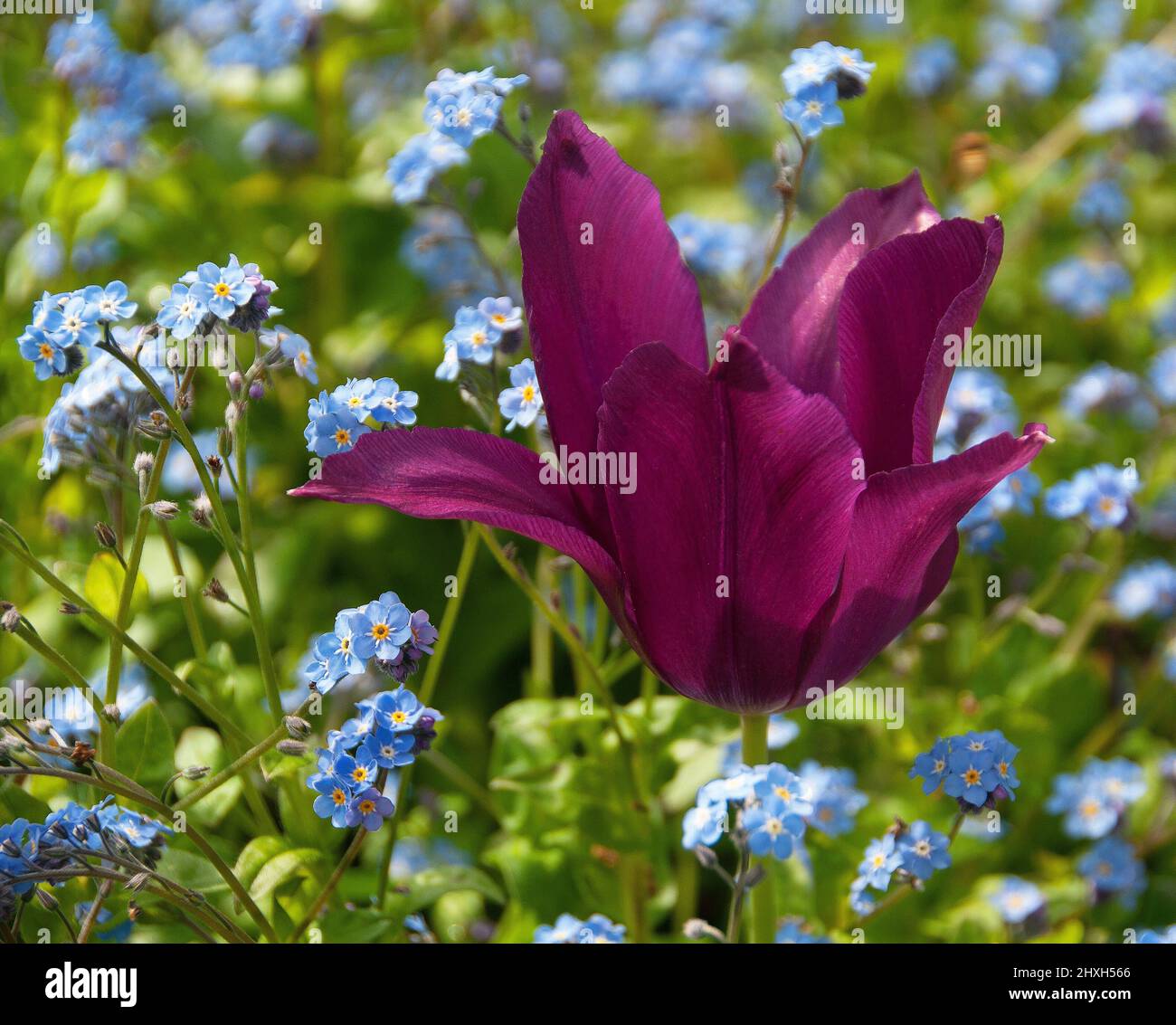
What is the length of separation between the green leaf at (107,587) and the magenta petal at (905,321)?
0.64 m

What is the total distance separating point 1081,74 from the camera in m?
2.84

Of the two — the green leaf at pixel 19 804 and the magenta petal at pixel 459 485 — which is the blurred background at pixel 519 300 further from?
the magenta petal at pixel 459 485

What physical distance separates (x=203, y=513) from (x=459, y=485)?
0.26 metres

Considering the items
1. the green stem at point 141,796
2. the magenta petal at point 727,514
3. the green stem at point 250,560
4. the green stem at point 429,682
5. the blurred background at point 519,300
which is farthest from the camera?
the blurred background at point 519,300

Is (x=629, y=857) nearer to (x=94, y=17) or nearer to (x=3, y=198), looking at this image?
(x=94, y=17)

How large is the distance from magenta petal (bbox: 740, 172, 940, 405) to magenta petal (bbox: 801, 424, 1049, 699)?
0.17 meters

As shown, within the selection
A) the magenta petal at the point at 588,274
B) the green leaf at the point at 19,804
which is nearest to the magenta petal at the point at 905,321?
the magenta petal at the point at 588,274

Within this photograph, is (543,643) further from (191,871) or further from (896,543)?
(896,543)

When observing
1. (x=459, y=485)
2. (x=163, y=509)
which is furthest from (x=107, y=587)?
(x=459, y=485)

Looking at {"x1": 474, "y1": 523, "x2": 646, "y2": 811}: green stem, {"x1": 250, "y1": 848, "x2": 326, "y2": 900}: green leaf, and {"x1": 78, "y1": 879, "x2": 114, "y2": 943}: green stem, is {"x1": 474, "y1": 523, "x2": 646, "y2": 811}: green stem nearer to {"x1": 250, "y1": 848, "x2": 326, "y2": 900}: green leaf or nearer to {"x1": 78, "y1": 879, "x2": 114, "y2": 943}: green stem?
{"x1": 250, "y1": 848, "x2": 326, "y2": 900}: green leaf

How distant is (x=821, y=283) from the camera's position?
3.42 ft

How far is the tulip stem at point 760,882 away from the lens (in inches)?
39.9

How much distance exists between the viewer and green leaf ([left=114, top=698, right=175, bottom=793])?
1138 millimetres

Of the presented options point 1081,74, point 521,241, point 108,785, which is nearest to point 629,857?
point 108,785
